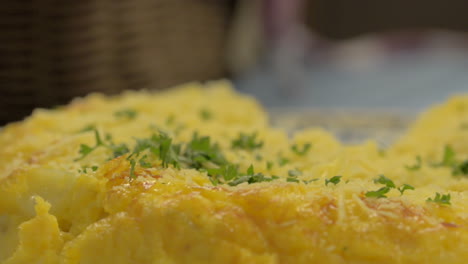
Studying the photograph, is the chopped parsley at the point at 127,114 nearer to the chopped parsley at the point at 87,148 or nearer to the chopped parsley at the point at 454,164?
the chopped parsley at the point at 87,148

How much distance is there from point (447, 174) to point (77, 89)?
266 centimetres

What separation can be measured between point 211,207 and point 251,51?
19.3 feet

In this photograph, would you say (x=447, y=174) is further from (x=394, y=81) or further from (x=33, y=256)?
(x=394, y=81)

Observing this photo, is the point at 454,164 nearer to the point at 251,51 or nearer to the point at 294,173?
the point at 294,173

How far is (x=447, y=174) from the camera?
1.99 metres

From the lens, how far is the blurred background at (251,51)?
388 centimetres

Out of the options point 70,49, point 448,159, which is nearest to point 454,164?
point 448,159

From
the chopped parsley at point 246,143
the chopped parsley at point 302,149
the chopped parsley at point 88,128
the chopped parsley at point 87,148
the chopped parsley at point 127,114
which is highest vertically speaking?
the chopped parsley at point 87,148

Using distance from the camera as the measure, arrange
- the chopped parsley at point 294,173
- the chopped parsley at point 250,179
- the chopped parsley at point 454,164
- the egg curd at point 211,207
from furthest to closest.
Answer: the chopped parsley at point 454,164 < the chopped parsley at point 294,173 < the chopped parsley at point 250,179 < the egg curd at point 211,207

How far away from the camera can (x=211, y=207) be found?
134cm

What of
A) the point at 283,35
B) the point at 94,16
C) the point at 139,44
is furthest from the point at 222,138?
the point at 283,35

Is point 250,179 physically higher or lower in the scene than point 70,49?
higher

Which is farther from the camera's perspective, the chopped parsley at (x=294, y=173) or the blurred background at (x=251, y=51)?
the blurred background at (x=251, y=51)

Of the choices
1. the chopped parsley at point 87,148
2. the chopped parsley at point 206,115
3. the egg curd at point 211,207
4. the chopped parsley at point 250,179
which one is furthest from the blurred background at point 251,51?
the chopped parsley at point 250,179
